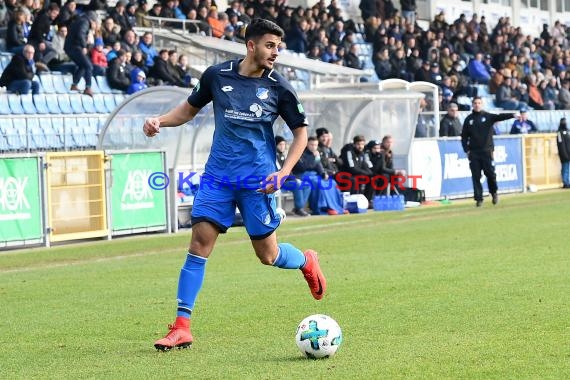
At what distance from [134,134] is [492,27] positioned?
31392mm

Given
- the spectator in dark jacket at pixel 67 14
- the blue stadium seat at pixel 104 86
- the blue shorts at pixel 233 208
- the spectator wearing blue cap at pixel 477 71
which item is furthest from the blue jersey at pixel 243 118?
the spectator wearing blue cap at pixel 477 71

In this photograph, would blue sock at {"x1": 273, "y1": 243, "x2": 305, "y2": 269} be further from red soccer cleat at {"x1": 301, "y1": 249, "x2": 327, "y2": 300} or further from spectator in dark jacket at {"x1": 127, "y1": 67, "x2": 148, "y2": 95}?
spectator in dark jacket at {"x1": 127, "y1": 67, "x2": 148, "y2": 95}

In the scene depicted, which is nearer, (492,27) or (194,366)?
(194,366)

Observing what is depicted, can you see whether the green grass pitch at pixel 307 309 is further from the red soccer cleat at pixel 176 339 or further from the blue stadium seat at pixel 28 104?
the blue stadium seat at pixel 28 104

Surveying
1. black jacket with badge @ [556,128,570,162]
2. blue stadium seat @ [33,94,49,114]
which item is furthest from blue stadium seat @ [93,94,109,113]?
black jacket with badge @ [556,128,570,162]

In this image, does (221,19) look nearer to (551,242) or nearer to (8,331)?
(551,242)

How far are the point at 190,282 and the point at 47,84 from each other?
17405mm

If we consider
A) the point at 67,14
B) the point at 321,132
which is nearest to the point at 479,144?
the point at 321,132

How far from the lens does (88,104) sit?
25.2 m

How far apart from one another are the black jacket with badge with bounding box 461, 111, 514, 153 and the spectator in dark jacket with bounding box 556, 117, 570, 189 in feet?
27.0

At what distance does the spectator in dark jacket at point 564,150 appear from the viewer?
109 feet

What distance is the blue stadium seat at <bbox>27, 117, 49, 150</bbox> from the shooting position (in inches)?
835

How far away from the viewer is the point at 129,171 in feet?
68.3

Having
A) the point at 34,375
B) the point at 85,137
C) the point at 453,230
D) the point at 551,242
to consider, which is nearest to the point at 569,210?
the point at 453,230
